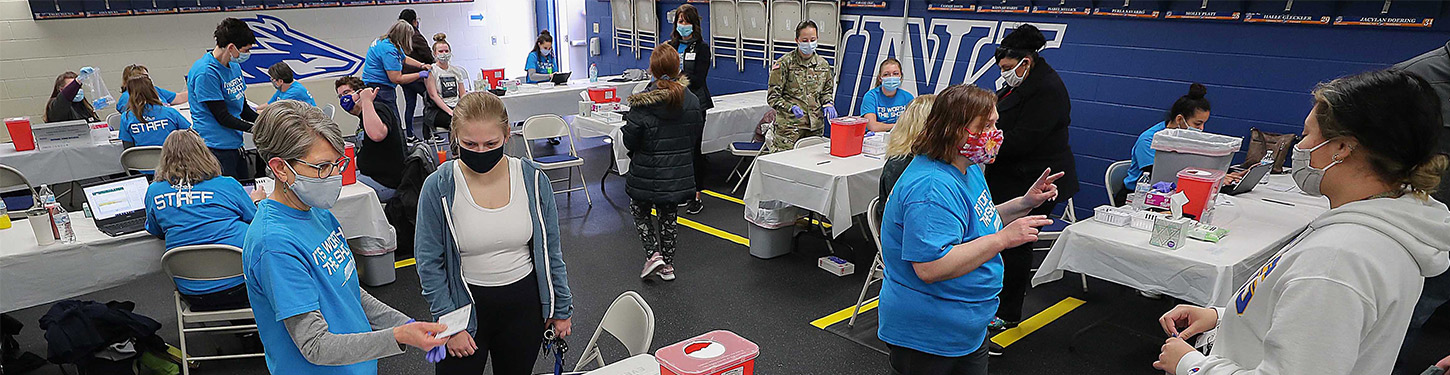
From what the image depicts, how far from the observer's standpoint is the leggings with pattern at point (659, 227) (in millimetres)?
4633

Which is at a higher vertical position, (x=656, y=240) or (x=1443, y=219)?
(x=1443, y=219)

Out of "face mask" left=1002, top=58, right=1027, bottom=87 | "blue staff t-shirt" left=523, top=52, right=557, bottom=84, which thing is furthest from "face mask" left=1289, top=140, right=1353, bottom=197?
"blue staff t-shirt" left=523, top=52, right=557, bottom=84

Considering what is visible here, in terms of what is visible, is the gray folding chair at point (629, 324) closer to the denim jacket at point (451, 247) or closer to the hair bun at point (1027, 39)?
the denim jacket at point (451, 247)

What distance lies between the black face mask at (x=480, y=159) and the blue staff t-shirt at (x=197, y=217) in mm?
1844

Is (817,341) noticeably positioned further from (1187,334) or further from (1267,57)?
(1267,57)

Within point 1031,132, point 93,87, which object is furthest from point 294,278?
point 93,87

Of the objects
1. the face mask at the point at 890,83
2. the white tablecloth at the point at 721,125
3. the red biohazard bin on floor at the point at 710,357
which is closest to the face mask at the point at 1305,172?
the red biohazard bin on floor at the point at 710,357

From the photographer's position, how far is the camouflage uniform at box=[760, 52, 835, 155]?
607 centimetres

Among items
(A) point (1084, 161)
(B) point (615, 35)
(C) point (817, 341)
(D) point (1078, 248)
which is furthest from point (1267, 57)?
(B) point (615, 35)

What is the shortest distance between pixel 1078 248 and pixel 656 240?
2.55 m

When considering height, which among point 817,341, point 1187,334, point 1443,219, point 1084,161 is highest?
point 1443,219

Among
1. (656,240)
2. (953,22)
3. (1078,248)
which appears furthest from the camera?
(953,22)

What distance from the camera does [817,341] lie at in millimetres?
3977

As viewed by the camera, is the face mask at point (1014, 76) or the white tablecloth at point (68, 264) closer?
the white tablecloth at point (68, 264)
